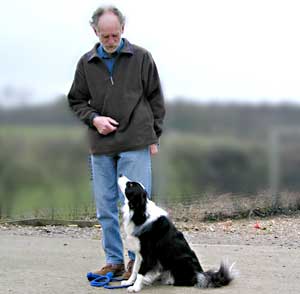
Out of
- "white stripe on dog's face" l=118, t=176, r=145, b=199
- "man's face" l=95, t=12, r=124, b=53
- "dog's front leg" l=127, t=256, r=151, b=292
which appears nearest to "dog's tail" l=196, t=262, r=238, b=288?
"dog's front leg" l=127, t=256, r=151, b=292

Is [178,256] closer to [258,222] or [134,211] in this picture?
[134,211]

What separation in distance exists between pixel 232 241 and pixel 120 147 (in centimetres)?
269

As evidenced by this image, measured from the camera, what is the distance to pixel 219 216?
28.0ft

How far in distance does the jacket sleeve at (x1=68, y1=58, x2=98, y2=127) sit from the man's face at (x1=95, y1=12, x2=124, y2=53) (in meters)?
0.37

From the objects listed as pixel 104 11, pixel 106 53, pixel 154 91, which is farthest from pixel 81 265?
pixel 104 11

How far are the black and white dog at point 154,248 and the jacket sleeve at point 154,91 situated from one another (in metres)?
0.62

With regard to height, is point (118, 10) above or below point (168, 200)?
above

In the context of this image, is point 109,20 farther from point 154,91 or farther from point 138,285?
point 138,285

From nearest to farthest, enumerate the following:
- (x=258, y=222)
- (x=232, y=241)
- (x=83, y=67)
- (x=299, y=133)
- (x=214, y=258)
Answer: (x=83, y=67) → (x=214, y=258) → (x=232, y=241) → (x=258, y=222) → (x=299, y=133)

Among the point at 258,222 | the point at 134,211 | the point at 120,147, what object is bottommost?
the point at 258,222

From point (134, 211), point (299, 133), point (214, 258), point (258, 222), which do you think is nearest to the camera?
point (134, 211)

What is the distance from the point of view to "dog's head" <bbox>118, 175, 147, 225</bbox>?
471 cm

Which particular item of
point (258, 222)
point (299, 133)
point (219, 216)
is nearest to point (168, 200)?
point (219, 216)

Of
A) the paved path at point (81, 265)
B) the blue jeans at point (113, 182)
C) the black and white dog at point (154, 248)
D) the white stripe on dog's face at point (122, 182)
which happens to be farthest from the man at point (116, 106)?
the paved path at point (81, 265)
